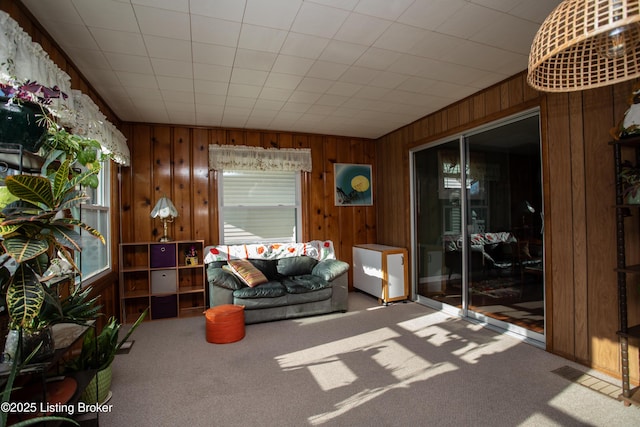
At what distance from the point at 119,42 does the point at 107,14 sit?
0.34 m

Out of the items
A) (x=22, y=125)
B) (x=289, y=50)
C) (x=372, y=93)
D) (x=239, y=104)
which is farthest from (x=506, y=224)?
(x=22, y=125)

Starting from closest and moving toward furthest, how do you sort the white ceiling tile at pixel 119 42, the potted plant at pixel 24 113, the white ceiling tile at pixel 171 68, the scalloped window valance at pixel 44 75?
the potted plant at pixel 24 113
the scalloped window valance at pixel 44 75
the white ceiling tile at pixel 119 42
the white ceiling tile at pixel 171 68

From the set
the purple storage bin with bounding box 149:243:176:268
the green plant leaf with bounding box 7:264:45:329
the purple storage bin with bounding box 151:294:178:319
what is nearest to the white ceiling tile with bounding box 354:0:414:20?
the green plant leaf with bounding box 7:264:45:329

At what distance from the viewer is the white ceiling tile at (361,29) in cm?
221

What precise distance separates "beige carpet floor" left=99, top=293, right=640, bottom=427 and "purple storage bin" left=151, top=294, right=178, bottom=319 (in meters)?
Result: 0.47

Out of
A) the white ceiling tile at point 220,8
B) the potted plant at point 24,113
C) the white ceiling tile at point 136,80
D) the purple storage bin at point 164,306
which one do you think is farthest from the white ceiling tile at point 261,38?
the purple storage bin at point 164,306

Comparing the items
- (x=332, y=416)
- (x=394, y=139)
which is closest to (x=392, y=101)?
(x=394, y=139)

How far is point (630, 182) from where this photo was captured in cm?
215

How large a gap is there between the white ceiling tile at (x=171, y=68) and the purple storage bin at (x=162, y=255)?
2.10m

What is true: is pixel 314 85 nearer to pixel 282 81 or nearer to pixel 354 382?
pixel 282 81

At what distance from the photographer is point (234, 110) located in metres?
3.97

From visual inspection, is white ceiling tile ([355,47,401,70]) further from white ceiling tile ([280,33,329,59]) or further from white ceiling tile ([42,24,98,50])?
white ceiling tile ([42,24,98,50])

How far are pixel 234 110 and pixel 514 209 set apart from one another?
3.28 meters

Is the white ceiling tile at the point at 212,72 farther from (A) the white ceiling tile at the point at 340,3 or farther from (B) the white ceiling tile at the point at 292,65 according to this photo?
(A) the white ceiling tile at the point at 340,3
